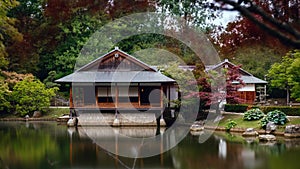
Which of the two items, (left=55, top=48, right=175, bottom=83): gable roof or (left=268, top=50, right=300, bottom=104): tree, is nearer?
(left=268, top=50, right=300, bottom=104): tree

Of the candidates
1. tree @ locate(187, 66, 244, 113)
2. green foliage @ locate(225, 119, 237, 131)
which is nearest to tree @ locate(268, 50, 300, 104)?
tree @ locate(187, 66, 244, 113)

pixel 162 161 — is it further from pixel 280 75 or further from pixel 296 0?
Result: pixel 280 75

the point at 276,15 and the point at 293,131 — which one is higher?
the point at 276,15

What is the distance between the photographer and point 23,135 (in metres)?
15.6

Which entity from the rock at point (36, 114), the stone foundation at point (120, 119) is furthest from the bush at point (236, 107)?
the rock at point (36, 114)

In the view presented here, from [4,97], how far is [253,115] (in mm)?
15023

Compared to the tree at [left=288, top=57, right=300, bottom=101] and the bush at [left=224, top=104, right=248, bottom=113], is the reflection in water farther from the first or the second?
the bush at [left=224, top=104, right=248, bottom=113]

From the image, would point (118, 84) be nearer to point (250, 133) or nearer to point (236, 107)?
point (236, 107)

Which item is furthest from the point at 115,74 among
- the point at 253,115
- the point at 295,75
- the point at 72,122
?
the point at 295,75

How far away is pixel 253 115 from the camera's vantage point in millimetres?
16844

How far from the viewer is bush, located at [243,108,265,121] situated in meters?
16.8

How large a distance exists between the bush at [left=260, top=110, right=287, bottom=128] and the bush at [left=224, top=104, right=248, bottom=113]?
9.58 ft

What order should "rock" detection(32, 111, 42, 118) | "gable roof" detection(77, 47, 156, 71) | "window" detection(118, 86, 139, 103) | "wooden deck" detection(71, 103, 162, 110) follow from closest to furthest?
"wooden deck" detection(71, 103, 162, 110) < "gable roof" detection(77, 47, 156, 71) < "window" detection(118, 86, 139, 103) < "rock" detection(32, 111, 42, 118)

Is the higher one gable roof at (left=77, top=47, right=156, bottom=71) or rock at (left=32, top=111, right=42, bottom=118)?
gable roof at (left=77, top=47, right=156, bottom=71)
